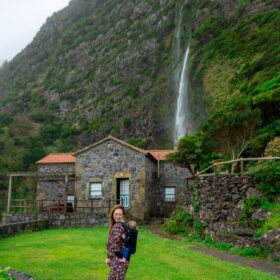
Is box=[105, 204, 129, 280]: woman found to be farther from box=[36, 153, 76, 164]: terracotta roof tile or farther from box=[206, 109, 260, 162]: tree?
box=[36, 153, 76, 164]: terracotta roof tile

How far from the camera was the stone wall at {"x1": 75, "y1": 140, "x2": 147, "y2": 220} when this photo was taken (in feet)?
78.5

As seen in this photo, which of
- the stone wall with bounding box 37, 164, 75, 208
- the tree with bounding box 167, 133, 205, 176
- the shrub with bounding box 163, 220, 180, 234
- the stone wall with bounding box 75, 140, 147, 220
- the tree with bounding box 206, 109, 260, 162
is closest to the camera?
the shrub with bounding box 163, 220, 180, 234

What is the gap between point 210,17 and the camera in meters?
47.5

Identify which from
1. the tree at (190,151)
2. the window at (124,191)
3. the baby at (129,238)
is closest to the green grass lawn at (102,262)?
the baby at (129,238)

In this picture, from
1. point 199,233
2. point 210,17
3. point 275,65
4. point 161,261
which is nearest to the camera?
point 161,261

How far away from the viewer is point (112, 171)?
80.0ft

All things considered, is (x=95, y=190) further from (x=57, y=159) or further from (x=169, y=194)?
(x=57, y=159)

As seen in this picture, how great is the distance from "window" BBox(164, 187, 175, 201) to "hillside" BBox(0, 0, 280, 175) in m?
5.61

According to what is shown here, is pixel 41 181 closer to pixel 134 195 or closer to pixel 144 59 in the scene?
pixel 134 195

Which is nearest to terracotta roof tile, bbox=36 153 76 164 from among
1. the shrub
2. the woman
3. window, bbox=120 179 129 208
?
window, bbox=120 179 129 208

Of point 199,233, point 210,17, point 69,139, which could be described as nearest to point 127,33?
point 69,139

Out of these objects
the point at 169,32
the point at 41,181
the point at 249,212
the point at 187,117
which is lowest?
the point at 249,212

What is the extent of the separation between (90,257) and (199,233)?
16.8ft

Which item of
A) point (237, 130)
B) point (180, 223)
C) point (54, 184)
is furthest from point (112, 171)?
point (237, 130)
